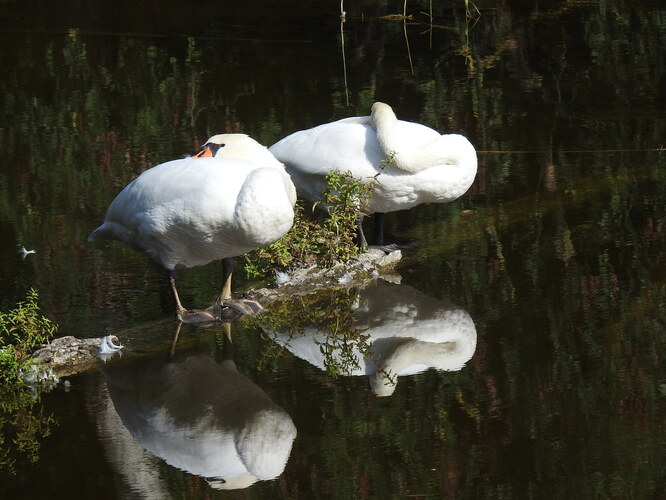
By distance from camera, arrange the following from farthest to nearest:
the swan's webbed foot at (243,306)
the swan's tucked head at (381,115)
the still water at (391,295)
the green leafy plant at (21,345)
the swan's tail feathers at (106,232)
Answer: the swan's tucked head at (381,115) → the swan's tail feathers at (106,232) → the swan's webbed foot at (243,306) → the green leafy plant at (21,345) → the still water at (391,295)

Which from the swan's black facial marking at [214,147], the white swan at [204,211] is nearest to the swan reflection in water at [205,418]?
the white swan at [204,211]

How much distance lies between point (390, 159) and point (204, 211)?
5.40 feet

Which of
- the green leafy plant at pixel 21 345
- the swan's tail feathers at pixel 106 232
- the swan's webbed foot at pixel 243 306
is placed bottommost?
the swan's webbed foot at pixel 243 306

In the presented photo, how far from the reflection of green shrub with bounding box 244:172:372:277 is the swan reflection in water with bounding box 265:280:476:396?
44 centimetres

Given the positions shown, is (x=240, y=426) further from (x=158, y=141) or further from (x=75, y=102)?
(x=75, y=102)

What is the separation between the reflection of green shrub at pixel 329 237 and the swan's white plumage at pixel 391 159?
0.12 m

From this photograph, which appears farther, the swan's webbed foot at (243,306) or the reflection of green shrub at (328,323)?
the swan's webbed foot at (243,306)

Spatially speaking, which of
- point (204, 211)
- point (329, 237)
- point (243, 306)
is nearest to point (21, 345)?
point (204, 211)

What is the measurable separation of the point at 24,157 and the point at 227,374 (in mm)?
4924

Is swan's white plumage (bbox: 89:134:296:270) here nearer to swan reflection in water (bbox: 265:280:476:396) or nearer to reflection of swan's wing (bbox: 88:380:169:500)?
swan reflection in water (bbox: 265:280:476:396)

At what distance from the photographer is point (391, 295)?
686cm

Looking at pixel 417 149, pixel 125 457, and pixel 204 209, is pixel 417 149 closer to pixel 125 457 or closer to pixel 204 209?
pixel 204 209

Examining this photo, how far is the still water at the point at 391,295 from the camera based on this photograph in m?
4.74

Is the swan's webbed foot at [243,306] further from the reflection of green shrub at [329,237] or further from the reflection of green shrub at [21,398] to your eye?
the reflection of green shrub at [21,398]
